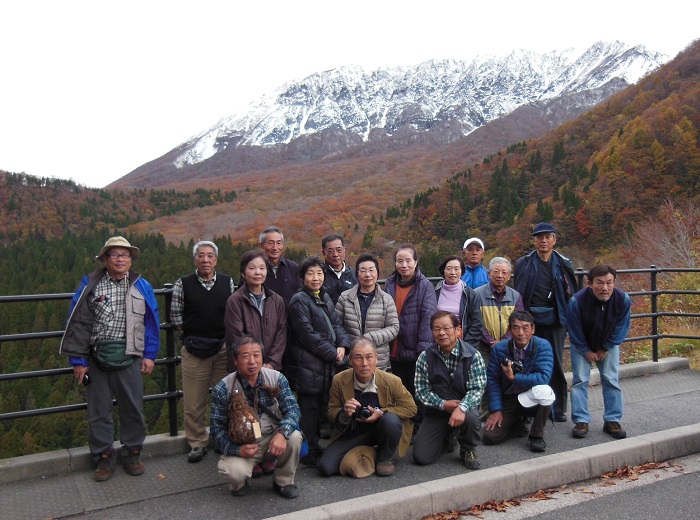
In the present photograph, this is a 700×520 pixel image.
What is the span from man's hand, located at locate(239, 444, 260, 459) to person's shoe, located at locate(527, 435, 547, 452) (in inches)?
91.5

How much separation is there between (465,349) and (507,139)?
181234mm

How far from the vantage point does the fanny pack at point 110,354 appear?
14.6 ft

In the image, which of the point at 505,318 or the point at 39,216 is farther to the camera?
the point at 39,216

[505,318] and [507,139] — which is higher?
[507,139]

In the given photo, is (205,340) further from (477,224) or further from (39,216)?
(39,216)

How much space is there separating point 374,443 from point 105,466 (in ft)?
6.61

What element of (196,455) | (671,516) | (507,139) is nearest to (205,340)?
(196,455)

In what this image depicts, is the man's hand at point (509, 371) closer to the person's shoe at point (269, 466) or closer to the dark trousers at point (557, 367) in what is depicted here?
the dark trousers at point (557, 367)

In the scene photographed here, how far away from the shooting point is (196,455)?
4.83m

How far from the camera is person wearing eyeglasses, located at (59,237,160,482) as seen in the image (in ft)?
14.5

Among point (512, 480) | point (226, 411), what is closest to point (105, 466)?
point (226, 411)

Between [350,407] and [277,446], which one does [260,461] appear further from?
[350,407]

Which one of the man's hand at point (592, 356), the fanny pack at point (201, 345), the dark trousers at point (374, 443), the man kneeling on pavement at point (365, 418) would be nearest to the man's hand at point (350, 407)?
the man kneeling on pavement at point (365, 418)

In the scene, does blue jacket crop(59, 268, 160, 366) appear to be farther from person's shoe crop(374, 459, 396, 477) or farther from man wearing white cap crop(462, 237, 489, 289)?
man wearing white cap crop(462, 237, 489, 289)
